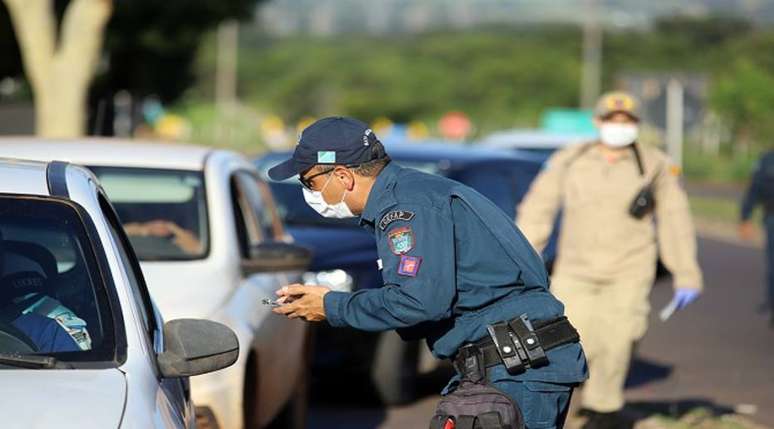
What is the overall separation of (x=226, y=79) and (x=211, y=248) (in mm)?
101320

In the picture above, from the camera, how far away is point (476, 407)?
489cm

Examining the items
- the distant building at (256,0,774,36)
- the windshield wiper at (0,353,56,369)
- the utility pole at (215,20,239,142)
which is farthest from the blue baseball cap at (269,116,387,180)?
the distant building at (256,0,774,36)

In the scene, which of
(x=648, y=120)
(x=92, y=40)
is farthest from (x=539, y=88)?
(x=92, y=40)

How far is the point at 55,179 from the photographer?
5.28 m

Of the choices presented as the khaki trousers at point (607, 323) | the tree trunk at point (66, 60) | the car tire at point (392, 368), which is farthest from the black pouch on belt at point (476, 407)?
the tree trunk at point (66, 60)

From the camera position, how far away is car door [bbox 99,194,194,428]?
462 centimetres

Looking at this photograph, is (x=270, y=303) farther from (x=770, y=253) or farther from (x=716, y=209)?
(x=716, y=209)

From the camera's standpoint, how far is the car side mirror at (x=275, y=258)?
8383 mm

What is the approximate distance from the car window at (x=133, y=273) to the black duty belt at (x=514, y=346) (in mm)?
907

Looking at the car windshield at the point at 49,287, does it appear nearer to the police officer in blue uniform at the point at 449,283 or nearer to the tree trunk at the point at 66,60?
the police officer in blue uniform at the point at 449,283

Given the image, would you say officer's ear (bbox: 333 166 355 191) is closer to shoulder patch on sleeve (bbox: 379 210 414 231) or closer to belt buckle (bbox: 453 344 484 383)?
shoulder patch on sleeve (bbox: 379 210 414 231)

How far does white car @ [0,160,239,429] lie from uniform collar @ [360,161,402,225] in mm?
533

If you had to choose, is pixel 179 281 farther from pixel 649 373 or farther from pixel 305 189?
pixel 649 373

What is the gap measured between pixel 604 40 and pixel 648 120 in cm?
8643
